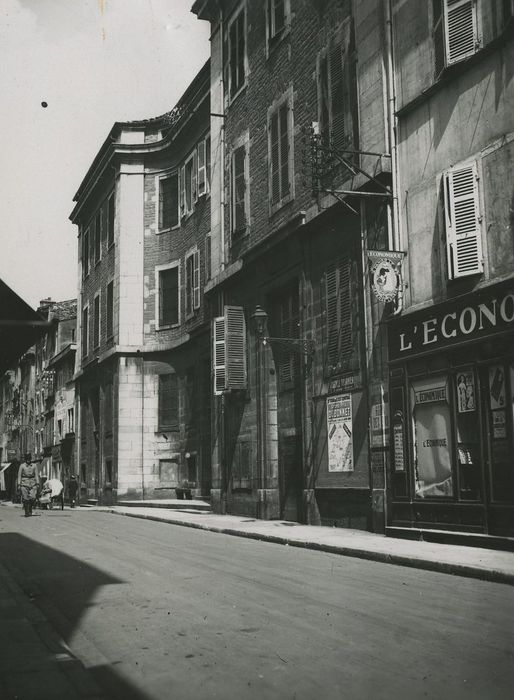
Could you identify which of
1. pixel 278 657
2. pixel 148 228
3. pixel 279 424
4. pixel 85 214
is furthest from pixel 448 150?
pixel 85 214

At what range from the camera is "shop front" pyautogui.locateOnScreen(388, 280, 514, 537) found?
493 inches

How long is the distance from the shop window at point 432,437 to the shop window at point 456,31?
535 centimetres

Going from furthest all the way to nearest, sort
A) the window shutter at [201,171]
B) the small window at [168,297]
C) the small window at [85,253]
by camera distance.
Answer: the small window at [85,253], the small window at [168,297], the window shutter at [201,171]

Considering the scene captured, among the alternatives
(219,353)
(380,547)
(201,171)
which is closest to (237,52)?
(201,171)

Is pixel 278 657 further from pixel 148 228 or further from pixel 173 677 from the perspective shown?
pixel 148 228

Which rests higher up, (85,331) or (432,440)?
(85,331)

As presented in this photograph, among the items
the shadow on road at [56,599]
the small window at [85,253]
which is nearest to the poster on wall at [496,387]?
the shadow on road at [56,599]

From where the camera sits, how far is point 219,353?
2311 cm

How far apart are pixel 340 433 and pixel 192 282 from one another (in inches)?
590

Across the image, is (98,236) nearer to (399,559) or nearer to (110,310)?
(110,310)

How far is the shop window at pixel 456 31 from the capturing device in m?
13.6

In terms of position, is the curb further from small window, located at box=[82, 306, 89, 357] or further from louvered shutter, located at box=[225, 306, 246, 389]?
small window, located at box=[82, 306, 89, 357]

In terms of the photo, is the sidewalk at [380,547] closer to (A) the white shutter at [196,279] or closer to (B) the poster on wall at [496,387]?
(B) the poster on wall at [496,387]

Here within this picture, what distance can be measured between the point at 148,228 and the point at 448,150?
22.1m
